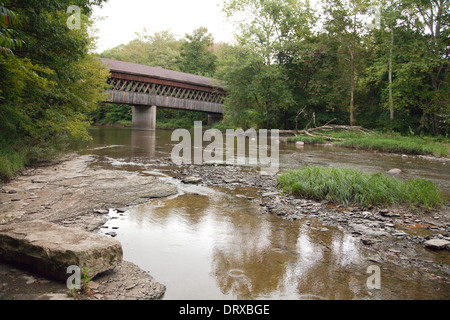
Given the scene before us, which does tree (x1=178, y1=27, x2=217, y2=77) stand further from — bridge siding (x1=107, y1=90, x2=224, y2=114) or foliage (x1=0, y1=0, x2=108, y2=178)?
foliage (x1=0, y1=0, x2=108, y2=178)

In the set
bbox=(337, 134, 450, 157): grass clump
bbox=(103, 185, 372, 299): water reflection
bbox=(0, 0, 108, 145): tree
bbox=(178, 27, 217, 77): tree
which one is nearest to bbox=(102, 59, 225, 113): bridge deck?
bbox=(178, 27, 217, 77): tree

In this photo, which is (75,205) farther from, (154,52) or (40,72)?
(154,52)

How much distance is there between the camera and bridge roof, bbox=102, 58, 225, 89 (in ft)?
98.6

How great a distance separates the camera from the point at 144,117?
35062mm

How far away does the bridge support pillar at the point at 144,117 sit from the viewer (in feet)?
113

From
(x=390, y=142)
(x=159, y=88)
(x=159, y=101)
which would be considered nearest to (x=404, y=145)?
(x=390, y=142)

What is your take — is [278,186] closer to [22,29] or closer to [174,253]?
[174,253]

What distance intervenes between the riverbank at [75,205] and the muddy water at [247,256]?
28 centimetres

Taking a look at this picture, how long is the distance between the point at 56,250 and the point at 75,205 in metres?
2.73

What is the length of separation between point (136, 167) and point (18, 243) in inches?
283

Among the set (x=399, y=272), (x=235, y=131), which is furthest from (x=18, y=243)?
(x=235, y=131)

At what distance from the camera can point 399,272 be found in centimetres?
366

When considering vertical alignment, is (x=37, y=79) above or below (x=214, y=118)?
below

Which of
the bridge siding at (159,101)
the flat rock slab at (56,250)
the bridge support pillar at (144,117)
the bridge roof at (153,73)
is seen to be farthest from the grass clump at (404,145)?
the bridge support pillar at (144,117)
